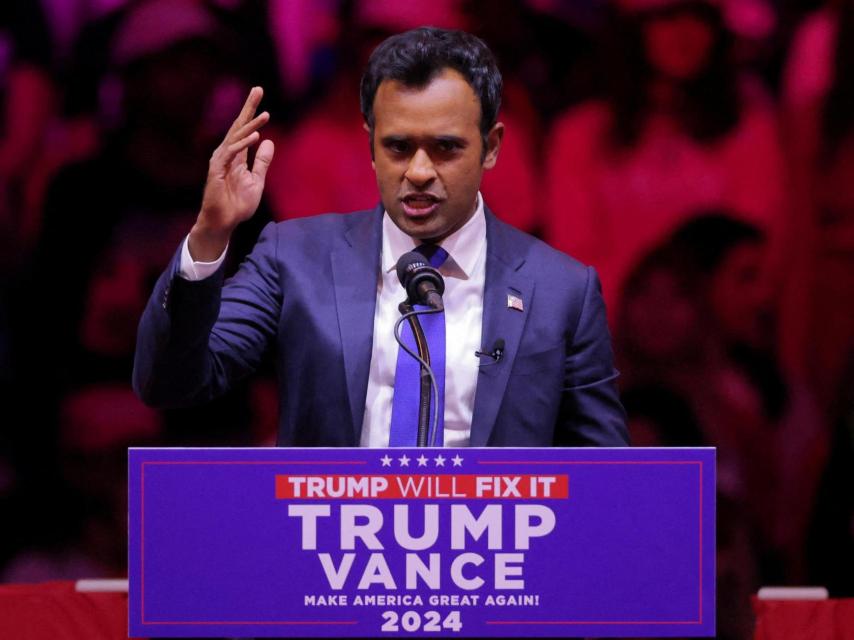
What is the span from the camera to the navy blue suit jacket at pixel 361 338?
1839mm

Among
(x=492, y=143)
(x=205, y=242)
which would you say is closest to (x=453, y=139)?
(x=492, y=143)

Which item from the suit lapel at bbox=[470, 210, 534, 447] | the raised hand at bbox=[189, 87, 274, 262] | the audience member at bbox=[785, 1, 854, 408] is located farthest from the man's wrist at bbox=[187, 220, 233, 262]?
the audience member at bbox=[785, 1, 854, 408]

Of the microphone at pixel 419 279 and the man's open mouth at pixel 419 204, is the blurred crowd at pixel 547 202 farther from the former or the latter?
the microphone at pixel 419 279

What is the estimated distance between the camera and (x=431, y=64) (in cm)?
184

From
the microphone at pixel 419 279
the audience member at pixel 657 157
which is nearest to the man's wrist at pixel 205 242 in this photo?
the microphone at pixel 419 279

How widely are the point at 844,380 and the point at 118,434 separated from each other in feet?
7.02

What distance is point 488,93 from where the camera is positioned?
192 centimetres

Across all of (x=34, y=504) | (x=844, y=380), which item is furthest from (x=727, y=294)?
(x=34, y=504)

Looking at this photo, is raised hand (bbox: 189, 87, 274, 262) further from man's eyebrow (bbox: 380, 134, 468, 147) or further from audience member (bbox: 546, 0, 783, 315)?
audience member (bbox: 546, 0, 783, 315)

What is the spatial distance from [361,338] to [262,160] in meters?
0.31

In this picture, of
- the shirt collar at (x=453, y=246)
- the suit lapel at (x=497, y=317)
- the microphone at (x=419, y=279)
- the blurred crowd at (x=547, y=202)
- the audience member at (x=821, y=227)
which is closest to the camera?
the microphone at (x=419, y=279)

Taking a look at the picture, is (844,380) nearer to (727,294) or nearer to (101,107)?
(727,294)

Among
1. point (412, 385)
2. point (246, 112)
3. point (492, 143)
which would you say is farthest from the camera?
point (492, 143)

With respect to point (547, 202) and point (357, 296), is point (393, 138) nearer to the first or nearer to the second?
point (357, 296)
